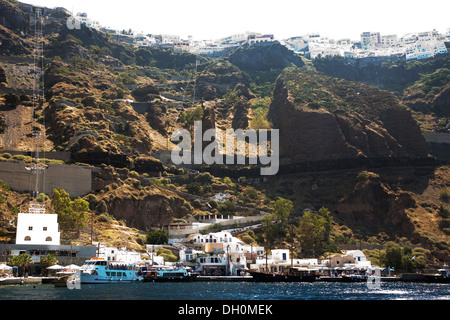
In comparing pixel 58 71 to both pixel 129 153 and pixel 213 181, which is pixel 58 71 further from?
pixel 213 181

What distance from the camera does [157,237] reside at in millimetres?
98188

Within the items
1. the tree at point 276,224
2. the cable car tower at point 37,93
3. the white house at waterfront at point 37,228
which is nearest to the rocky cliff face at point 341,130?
the tree at point 276,224

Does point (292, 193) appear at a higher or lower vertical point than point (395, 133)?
lower

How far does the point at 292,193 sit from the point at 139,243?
4808 cm

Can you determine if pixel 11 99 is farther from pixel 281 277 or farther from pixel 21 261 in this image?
pixel 281 277

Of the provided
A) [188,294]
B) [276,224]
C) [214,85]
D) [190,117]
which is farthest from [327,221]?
[214,85]

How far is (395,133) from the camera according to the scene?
147 m

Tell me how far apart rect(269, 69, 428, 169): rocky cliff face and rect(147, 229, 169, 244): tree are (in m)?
48.9

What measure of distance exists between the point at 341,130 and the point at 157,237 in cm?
6242

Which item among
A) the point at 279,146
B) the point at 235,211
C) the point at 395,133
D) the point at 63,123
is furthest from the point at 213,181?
the point at 395,133

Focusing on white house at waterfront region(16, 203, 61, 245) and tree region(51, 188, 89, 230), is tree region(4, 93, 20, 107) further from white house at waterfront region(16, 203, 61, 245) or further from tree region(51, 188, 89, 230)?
white house at waterfront region(16, 203, 61, 245)

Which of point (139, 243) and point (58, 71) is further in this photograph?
point (58, 71)
